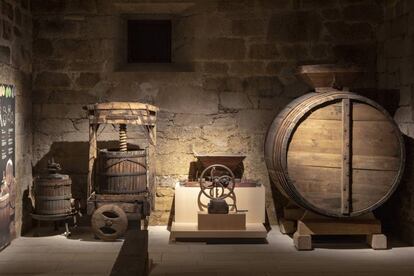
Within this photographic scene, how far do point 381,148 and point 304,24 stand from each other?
178cm

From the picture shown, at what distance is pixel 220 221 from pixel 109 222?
108 cm

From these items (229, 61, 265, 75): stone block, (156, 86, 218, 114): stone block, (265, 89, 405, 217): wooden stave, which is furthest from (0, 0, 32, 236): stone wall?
(265, 89, 405, 217): wooden stave

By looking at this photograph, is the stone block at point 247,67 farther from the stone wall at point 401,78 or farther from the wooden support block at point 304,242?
the wooden support block at point 304,242

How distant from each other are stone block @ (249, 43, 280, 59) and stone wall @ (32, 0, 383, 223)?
0.01 meters

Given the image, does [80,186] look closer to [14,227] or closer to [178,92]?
[14,227]

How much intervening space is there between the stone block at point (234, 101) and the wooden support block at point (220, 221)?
1.37 m

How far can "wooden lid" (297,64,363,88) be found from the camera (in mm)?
5824

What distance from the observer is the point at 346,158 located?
564cm

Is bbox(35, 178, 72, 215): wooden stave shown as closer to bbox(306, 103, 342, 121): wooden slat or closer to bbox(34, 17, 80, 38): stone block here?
bbox(34, 17, 80, 38): stone block

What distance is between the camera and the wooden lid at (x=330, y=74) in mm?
5824

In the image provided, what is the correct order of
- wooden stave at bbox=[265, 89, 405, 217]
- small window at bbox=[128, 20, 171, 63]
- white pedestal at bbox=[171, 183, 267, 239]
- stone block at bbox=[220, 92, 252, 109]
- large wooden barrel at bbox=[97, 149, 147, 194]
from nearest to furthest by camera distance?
wooden stave at bbox=[265, 89, 405, 217] → large wooden barrel at bbox=[97, 149, 147, 194] → white pedestal at bbox=[171, 183, 267, 239] → stone block at bbox=[220, 92, 252, 109] → small window at bbox=[128, 20, 171, 63]

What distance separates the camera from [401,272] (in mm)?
4883

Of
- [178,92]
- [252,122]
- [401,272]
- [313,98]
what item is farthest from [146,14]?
[401,272]

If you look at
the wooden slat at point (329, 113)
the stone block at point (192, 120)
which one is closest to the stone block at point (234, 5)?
the stone block at point (192, 120)
